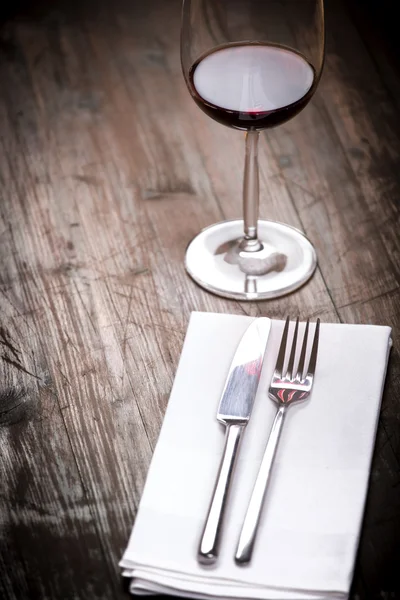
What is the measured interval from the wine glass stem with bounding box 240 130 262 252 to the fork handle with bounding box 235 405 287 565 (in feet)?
1.03

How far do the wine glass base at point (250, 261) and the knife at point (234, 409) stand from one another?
0.11 metres

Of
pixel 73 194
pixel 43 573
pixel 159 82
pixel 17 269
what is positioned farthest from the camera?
pixel 159 82

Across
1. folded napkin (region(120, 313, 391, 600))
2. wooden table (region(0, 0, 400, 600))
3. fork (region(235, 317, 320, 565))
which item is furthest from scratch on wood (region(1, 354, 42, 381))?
fork (region(235, 317, 320, 565))

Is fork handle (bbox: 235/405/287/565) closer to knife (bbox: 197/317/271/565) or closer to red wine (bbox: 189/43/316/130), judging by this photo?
knife (bbox: 197/317/271/565)

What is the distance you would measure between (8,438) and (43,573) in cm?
17

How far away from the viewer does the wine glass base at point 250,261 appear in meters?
1.10

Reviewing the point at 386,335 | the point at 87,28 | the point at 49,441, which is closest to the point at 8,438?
the point at 49,441

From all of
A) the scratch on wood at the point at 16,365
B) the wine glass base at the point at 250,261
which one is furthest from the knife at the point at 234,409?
the scratch on wood at the point at 16,365

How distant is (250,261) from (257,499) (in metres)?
0.41

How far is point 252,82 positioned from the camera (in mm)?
962

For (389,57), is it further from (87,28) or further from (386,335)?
(386,335)

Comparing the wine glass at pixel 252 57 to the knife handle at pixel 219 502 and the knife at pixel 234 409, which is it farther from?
the knife handle at pixel 219 502

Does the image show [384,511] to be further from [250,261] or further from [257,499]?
[250,261]

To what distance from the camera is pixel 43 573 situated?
2.60 feet
